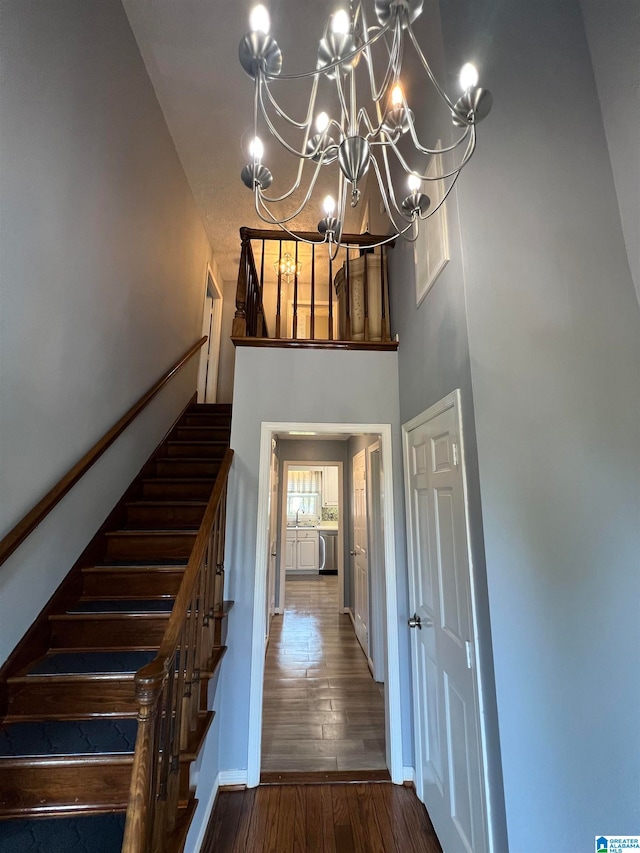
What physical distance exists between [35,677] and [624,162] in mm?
3465

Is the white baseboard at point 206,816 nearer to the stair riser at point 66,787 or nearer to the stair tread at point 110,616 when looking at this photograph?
the stair riser at point 66,787

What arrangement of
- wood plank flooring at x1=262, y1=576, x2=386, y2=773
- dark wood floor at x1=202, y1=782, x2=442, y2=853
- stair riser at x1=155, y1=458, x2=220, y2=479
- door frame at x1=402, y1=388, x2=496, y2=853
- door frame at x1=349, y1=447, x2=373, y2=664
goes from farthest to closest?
door frame at x1=349, y1=447, x2=373, y2=664
stair riser at x1=155, y1=458, x2=220, y2=479
wood plank flooring at x1=262, y1=576, x2=386, y2=773
dark wood floor at x1=202, y1=782, x2=442, y2=853
door frame at x1=402, y1=388, x2=496, y2=853

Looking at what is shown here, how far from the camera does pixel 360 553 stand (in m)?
4.41

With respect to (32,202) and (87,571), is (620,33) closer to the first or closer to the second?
(32,202)

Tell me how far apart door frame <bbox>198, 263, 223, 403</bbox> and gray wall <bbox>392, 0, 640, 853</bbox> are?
3.65 metres

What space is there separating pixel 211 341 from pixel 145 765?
478cm

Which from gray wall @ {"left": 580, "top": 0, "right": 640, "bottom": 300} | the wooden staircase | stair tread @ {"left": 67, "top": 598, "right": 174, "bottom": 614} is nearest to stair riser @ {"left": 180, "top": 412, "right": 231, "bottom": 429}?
the wooden staircase

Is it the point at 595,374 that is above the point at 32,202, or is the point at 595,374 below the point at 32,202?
below

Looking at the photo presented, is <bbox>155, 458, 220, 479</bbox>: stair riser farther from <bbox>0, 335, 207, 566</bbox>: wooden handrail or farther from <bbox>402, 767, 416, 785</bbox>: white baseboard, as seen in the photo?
<bbox>402, 767, 416, 785</bbox>: white baseboard

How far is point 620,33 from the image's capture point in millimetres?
1665

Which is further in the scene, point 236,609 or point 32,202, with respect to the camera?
point 236,609

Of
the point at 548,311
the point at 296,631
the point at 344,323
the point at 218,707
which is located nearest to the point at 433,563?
the point at 548,311

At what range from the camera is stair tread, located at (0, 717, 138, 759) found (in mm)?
1416

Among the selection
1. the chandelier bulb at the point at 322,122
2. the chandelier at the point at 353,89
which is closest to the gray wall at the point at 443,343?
the chandelier at the point at 353,89
